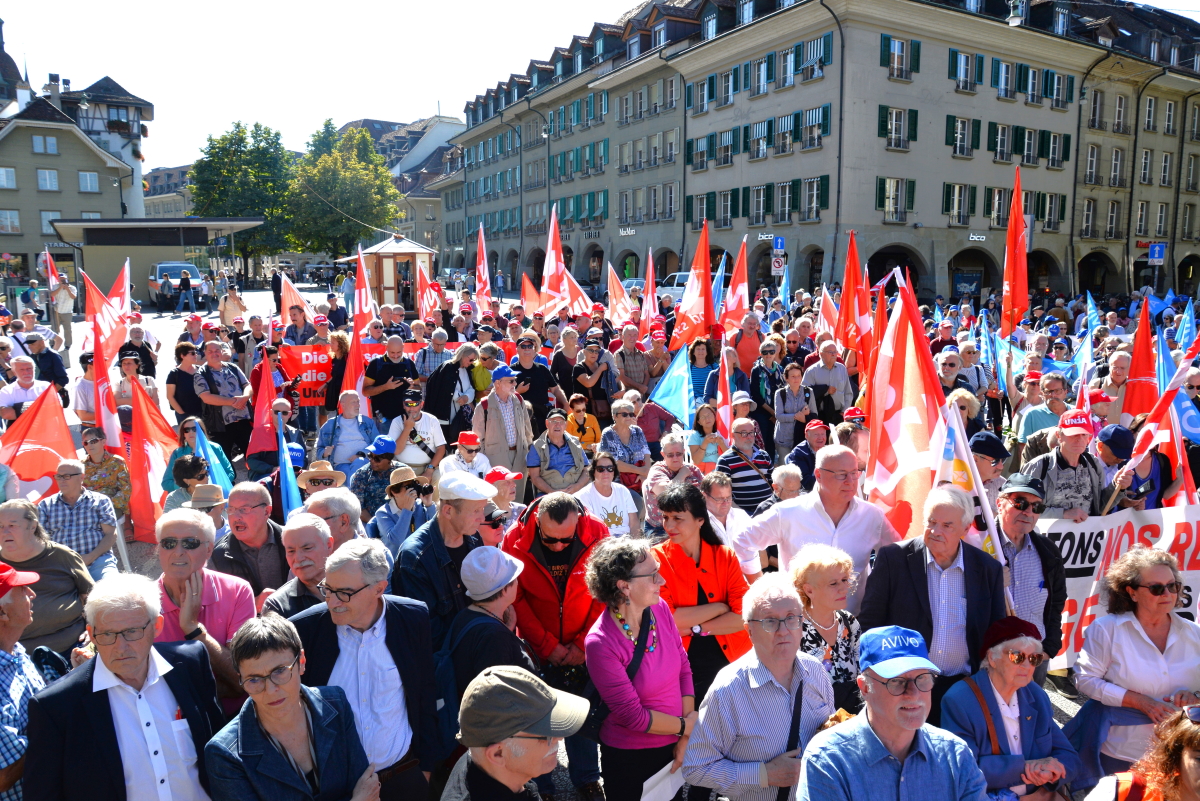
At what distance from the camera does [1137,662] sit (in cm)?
375

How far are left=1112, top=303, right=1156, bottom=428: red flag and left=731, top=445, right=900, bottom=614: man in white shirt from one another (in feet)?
17.3

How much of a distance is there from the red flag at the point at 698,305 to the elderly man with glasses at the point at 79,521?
851 centimetres

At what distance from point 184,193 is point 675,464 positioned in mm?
118062

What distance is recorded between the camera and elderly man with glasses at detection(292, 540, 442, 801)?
3418mm

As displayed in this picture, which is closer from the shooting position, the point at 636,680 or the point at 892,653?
the point at 892,653

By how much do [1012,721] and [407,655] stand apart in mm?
2500

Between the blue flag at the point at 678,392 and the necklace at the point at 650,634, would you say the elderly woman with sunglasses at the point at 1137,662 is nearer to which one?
the necklace at the point at 650,634

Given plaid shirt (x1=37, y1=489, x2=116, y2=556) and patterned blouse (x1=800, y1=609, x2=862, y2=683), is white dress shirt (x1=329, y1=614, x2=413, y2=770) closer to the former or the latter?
patterned blouse (x1=800, y1=609, x2=862, y2=683)

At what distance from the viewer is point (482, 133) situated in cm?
6025

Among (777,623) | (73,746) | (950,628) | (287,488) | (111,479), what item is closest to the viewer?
(73,746)

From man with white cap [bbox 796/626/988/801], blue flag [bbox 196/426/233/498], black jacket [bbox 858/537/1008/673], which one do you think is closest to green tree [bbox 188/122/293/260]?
blue flag [bbox 196/426/233/498]

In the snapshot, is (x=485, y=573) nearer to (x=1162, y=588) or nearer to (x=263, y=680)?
(x=263, y=680)

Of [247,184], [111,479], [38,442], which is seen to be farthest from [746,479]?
[247,184]

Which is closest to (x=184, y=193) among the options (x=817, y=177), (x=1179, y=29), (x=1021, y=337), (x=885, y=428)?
(x=817, y=177)
